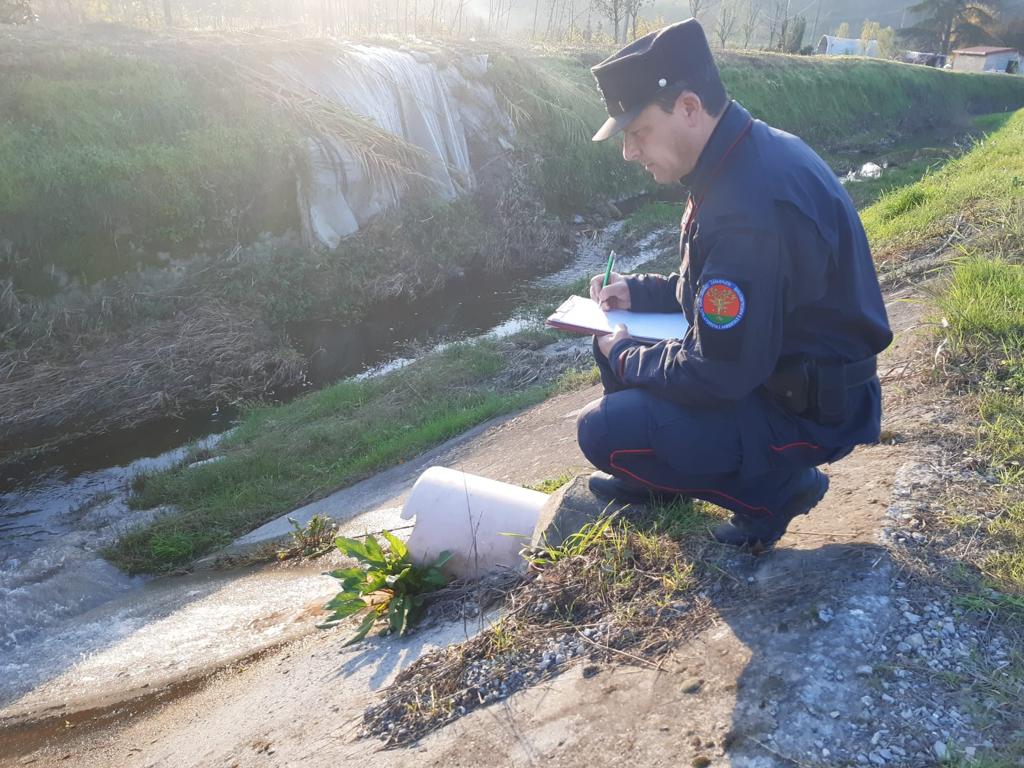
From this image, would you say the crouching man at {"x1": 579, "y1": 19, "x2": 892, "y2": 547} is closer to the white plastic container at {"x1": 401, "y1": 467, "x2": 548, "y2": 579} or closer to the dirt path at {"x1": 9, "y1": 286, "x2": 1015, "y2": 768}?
the dirt path at {"x1": 9, "y1": 286, "x2": 1015, "y2": 768}

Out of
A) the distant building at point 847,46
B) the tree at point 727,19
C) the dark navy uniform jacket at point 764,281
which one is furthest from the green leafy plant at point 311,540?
the distant building at point 847,46

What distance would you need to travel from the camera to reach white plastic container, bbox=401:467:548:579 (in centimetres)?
376

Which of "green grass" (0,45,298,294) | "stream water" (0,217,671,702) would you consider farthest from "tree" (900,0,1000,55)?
"green grass" (0,45,298,294)

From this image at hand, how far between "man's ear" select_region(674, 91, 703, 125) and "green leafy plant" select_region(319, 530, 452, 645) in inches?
81.8

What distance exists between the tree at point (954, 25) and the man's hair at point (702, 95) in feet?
226

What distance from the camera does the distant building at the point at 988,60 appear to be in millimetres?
54500

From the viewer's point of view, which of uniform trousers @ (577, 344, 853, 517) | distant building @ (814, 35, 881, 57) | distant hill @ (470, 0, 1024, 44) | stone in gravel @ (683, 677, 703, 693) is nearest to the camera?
stone in gravel @ (683, 677, 703, 693)

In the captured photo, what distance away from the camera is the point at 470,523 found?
12.5 ft

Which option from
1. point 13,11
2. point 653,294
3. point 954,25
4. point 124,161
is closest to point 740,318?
point 653,294

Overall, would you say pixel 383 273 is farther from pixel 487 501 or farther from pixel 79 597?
pixel 487 501

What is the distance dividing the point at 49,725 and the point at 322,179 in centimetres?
1242

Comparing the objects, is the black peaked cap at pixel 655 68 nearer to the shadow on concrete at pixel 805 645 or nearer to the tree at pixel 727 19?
the shadow on concrete at pixel 805 645

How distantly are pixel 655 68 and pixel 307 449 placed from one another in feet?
22.7

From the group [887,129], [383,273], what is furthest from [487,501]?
[887,129]
